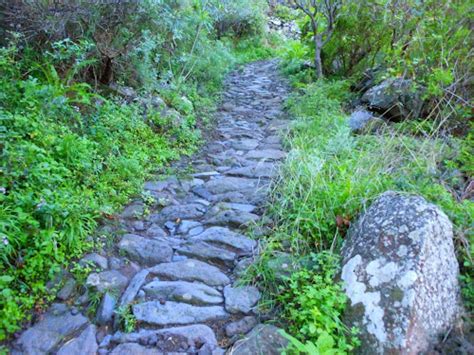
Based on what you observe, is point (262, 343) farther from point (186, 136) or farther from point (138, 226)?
point (186, 136)

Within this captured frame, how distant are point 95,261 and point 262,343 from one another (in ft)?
4.65

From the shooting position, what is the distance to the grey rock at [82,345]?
2.33 meters

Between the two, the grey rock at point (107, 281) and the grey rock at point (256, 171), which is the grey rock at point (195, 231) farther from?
the grey rock at point (256, 171)

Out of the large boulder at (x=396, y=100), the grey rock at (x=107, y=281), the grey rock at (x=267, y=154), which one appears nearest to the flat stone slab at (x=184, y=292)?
the grey rock at (x=107, y=281)

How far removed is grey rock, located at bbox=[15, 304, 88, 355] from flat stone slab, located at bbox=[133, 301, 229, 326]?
0.38 metres

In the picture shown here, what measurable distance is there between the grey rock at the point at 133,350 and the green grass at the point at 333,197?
2.83ft

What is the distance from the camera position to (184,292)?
9.17 ft

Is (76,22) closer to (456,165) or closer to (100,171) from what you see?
(100,171)

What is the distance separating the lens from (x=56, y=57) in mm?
4551

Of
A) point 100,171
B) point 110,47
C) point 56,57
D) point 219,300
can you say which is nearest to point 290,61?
point 110,47

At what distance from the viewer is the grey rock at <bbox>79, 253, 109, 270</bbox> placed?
2922 mm

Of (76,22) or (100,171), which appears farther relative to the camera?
(76,22)

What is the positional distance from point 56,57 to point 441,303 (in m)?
4.58

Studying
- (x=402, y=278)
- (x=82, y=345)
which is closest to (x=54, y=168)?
(x=82, y=345)
